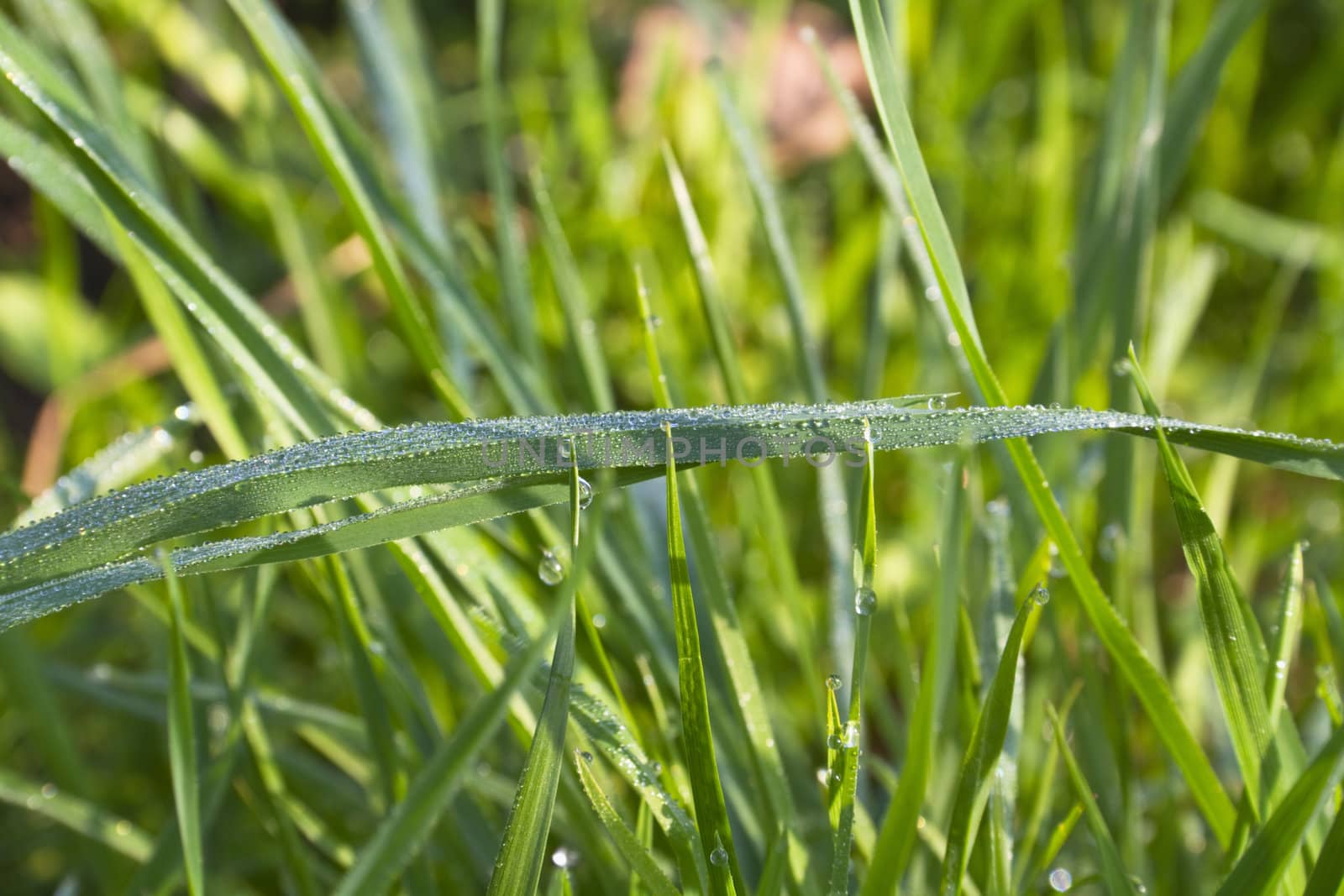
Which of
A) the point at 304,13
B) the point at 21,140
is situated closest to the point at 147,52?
the point at 304,13

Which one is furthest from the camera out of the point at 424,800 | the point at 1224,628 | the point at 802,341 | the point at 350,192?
the point at 802,341

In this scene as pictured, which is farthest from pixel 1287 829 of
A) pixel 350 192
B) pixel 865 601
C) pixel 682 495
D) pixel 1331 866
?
pixel 350 192

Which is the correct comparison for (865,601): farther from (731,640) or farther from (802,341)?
(802,341)

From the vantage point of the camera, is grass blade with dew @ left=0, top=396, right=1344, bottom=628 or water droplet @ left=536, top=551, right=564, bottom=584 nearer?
grass blade with dew @ left=0, top=396, right=1344, bottom=628

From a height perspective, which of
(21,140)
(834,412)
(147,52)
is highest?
(147,52)

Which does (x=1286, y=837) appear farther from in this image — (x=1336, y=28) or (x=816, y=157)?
(x=1336, y=28)

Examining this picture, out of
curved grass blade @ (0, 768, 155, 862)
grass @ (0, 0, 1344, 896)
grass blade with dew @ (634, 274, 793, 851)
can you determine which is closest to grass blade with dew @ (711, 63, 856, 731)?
grass @ (0, 0, 1344, 896)

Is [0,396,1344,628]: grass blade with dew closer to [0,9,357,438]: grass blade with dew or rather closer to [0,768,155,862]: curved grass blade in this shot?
[0,9,357,438]: grass blade with dew
